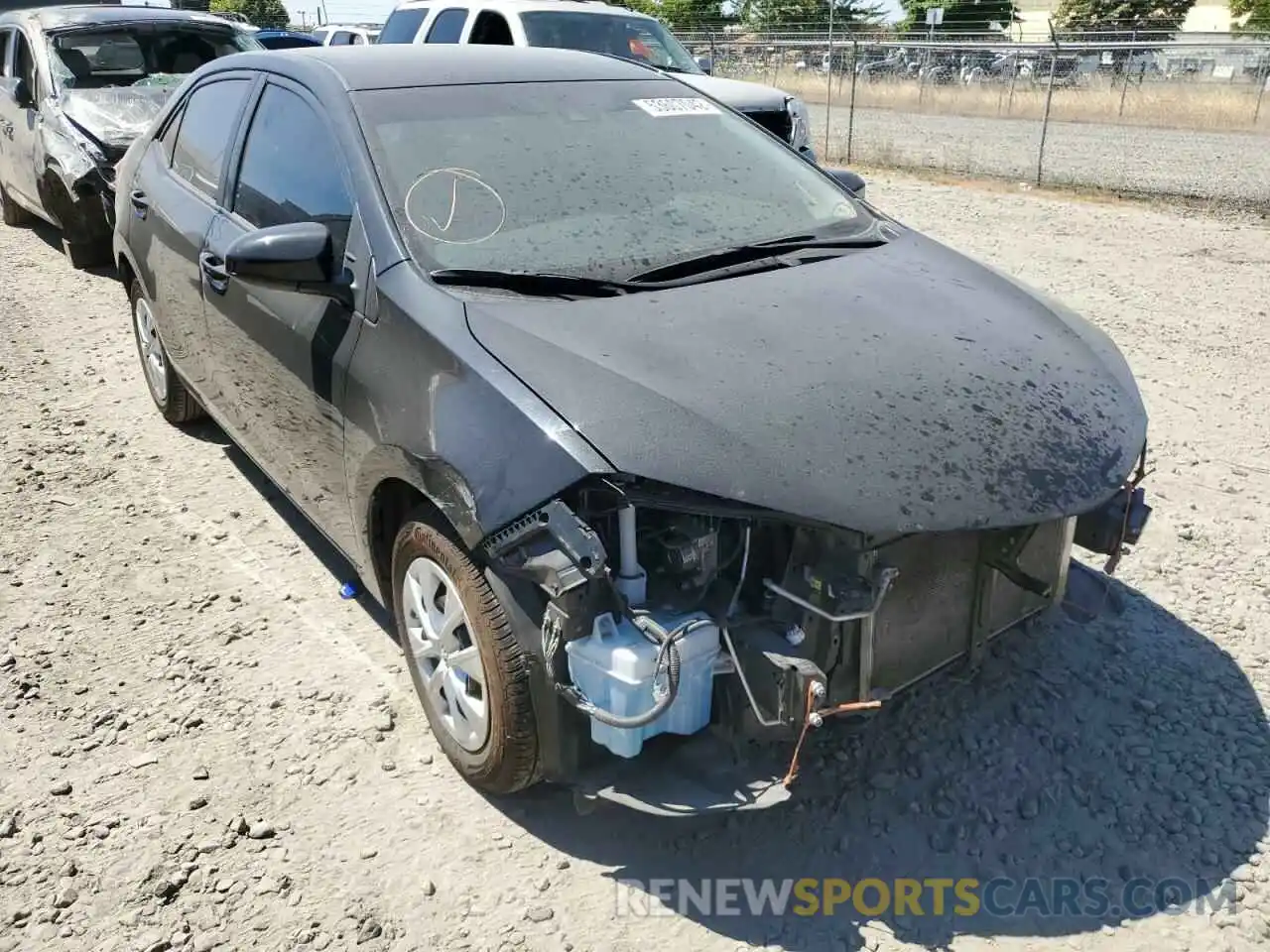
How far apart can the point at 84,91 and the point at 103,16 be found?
3.24ft

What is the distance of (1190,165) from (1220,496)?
12154 millimetres

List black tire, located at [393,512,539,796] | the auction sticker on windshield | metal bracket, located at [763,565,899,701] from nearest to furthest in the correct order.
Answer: metal bracket, located at [763,565,899,701] < black tire, located at [393,512,539,796] < the auction sticker on windshield

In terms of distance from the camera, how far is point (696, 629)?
235 centimetres

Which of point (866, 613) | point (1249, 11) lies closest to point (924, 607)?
point (866, 613)

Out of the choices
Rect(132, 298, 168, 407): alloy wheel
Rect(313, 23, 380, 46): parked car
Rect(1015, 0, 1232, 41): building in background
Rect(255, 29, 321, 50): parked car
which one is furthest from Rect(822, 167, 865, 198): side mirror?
Rect(1015, 0, 1232, 41): building in background

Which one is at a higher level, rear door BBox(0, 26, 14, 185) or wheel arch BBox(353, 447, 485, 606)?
rear door BBox(0, 26, 14, 185)

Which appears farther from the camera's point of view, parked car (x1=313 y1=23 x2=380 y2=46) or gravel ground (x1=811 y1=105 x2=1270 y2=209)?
parked car (x1=313 y1=23 x2=380 y2=46)

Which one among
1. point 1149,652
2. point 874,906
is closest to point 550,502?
point 874,906

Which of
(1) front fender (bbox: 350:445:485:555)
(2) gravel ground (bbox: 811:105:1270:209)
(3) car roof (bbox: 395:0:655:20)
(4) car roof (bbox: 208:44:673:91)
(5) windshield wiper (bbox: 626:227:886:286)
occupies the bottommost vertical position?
(2) gravel ground (bbox: 811:105:1270:209)

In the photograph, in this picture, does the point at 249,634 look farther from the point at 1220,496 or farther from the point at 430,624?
the point at 1220,496

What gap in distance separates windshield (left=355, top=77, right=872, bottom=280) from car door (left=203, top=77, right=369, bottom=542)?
226 mm

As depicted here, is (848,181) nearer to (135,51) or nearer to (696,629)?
(696,629)

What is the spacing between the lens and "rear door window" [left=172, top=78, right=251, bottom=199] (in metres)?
4.02

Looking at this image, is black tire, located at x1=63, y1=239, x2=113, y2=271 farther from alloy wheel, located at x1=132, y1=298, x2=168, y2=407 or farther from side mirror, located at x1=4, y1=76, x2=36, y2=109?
alloy wheel, located at x1=132, y1=298, x2=168, y2=407
